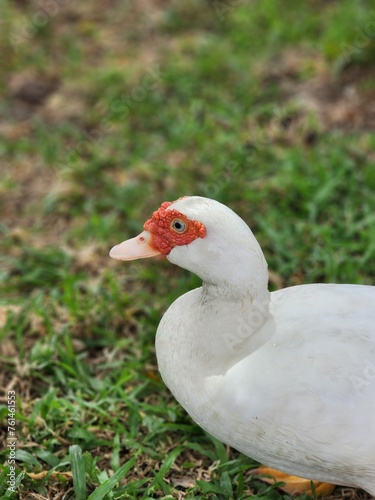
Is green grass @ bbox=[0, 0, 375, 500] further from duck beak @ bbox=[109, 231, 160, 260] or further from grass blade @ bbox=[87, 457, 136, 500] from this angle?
duck beak @ bbox=[109, 231, 160, 260]

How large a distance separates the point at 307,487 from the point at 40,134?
2977 millimetres

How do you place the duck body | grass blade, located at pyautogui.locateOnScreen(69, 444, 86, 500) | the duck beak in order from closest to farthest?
the duck body
the duck beak
grass blade, located at pyautogui.locateOnScreen(69, 444, 86, 500)

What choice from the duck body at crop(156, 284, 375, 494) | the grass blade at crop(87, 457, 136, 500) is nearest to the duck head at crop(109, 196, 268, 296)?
the duck body at crop(156, 284, 375, 494)

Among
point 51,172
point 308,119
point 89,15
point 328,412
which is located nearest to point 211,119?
point 308,119

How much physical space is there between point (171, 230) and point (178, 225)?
0.10ft

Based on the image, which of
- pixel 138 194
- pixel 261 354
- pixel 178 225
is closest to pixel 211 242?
pixel 178 225

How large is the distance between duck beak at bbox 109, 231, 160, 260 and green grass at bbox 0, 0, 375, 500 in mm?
787

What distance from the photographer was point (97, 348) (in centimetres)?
320

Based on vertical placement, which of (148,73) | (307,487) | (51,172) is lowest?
(307,487)

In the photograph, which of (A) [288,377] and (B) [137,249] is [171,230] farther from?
(A) [288,377]

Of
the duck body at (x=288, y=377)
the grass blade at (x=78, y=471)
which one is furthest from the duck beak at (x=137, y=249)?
the grass blade at (x=78, y=471)

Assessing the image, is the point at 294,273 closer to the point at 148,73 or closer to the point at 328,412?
the point at 328,412

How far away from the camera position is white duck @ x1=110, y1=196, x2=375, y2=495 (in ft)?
6.77

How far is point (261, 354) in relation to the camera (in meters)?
2.19
